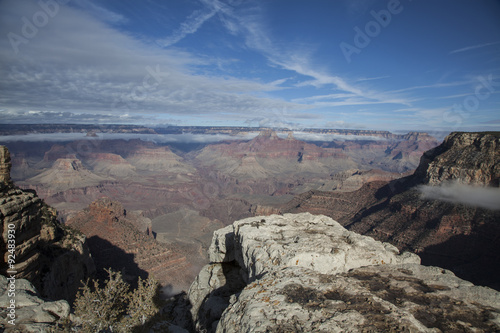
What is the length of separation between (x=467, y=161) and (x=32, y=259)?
226 ft

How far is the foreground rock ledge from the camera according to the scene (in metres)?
5.02

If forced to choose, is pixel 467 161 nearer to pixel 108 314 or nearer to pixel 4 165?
pixel 108 314

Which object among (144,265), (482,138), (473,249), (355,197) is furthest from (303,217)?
(355,197)

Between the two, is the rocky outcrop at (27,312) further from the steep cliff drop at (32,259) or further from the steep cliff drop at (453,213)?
the steep cliff drop at (453,213)

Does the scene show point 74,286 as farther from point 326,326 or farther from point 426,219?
point 426,219

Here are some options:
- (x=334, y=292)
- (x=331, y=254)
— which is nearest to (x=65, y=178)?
(x=331, y=254)

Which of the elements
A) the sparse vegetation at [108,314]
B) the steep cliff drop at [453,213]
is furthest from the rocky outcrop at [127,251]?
the steep cliff drop at [453,213]

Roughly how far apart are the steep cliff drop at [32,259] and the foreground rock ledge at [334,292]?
561 cm

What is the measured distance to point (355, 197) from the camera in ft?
271

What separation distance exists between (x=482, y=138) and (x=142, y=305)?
6389 cm

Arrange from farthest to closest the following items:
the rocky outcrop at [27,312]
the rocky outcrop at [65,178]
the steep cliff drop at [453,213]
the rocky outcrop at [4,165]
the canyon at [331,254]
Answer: the rocky outcrop at [65,178], the steep cliff drop at [453,213], the rocky outcrop at [4,165], the rocky outcrop at [27,312], the canyon at [331,254]

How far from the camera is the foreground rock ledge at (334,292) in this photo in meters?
5.02

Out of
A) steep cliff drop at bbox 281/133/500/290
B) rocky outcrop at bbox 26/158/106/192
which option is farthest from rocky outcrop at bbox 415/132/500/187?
rocky outcrop at bbox 26/158/106/192

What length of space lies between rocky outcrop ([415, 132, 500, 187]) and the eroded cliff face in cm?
6411
